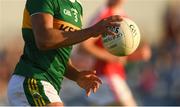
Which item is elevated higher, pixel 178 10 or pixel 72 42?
pixel 72 42

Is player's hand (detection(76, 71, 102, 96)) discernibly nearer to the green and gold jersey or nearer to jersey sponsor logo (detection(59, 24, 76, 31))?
the green and gold jersey

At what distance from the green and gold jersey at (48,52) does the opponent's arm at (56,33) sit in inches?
6.9

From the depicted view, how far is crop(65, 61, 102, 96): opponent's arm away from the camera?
764 centimetres

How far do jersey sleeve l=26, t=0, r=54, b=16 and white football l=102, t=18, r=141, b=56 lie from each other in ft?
1.71

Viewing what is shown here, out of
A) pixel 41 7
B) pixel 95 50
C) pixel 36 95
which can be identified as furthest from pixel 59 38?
pixel 95 50

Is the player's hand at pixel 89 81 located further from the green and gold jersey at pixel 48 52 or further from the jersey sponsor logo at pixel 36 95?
the jersey sponsor logo at pixel 36 95

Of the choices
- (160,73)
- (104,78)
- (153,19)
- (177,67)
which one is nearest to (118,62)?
(104,78)

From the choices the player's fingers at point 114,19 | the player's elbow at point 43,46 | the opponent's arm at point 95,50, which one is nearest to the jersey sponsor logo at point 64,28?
the player's elbow at point 43,46

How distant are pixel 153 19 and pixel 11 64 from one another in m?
3.78

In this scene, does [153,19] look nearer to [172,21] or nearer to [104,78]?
[172,21]

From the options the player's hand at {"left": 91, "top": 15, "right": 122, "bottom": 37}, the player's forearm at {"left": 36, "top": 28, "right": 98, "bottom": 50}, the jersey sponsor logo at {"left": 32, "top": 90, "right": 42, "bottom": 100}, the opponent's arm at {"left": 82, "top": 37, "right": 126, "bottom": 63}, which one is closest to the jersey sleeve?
the player's forearm at {"left": 36, "top": 28, "right": 98, "bottom": 50}

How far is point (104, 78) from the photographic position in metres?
11.4

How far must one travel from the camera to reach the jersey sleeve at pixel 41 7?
709cm

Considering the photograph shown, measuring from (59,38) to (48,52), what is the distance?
35 centimetres
